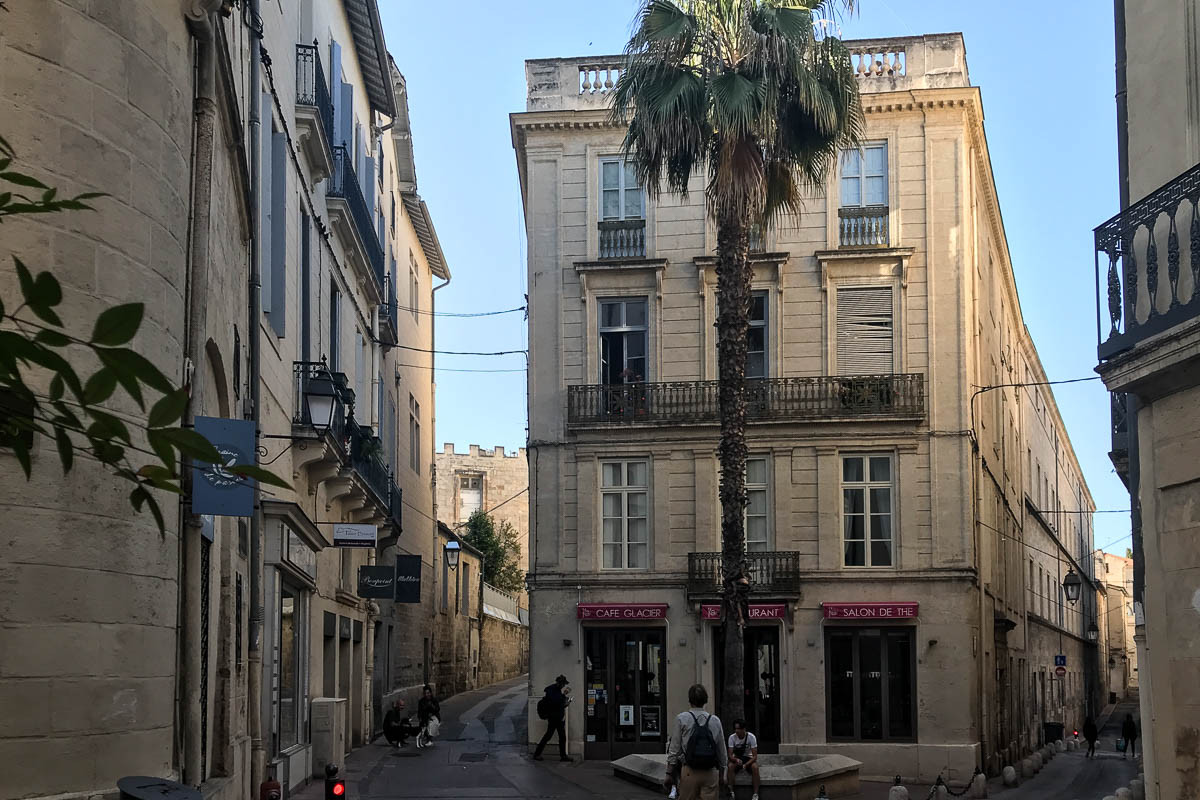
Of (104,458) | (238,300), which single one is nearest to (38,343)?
(104,458)

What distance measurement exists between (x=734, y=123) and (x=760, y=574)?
37.0 feet

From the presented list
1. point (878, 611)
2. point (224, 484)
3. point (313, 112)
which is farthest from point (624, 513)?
point (224, 484)

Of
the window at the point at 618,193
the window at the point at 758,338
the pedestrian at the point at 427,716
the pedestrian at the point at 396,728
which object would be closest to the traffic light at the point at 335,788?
the pedestrian at the point at 427,716

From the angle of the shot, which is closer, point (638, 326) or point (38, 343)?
point (38, 343)

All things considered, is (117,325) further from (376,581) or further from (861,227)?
(861,227)

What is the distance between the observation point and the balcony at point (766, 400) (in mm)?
Answer: 29859

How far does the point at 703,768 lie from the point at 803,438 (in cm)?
1733

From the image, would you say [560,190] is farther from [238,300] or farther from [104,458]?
[104,458]

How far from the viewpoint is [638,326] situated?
31.1 metres

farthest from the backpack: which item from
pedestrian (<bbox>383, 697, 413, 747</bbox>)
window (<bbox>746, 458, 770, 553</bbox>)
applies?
pedestrian (<bbox>383, 697, 413, 747</bbox>)

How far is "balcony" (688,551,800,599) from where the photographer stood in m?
29.7

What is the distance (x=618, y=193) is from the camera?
31578 mm

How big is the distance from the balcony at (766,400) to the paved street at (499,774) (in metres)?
6.92

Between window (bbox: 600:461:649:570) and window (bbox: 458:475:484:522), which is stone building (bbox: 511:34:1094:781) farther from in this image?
window (bbox: 458:475:484:522)
